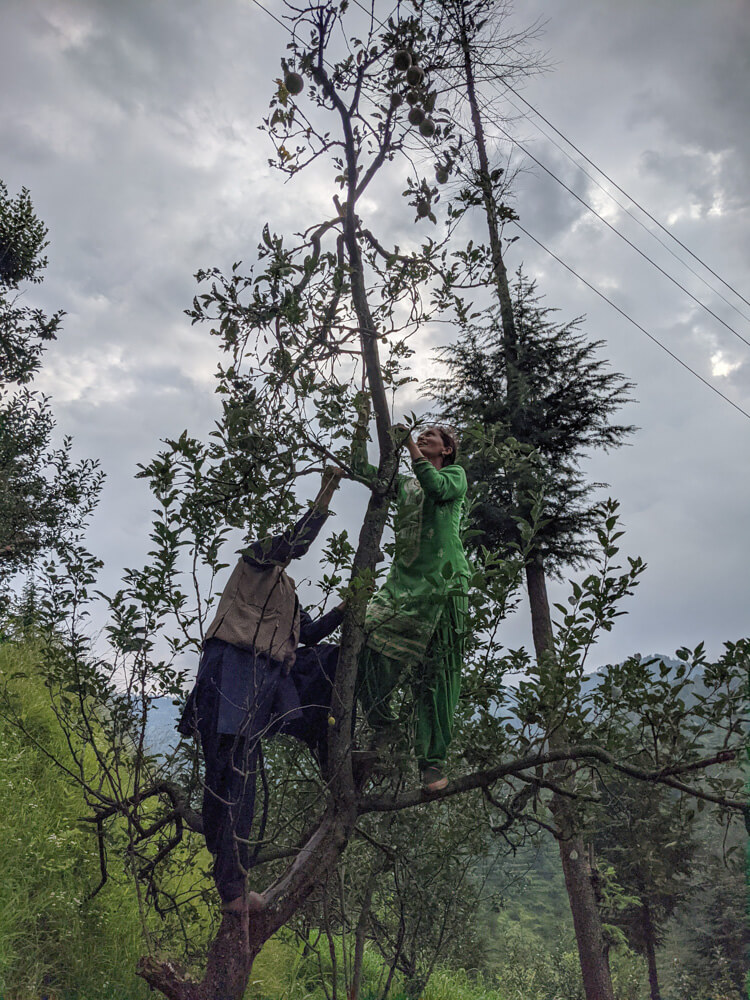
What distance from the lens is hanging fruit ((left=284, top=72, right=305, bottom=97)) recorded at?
12.1ft

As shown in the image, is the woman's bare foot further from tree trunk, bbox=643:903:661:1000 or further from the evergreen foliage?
tree trunk, bbox=643:903:661:1000

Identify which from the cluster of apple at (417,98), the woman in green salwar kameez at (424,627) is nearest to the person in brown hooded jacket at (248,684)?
the woman in green salwar kameez at (424,627)

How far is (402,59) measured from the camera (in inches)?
148

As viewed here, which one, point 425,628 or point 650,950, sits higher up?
point 425,628

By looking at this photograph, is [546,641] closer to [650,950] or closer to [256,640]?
[256,640]

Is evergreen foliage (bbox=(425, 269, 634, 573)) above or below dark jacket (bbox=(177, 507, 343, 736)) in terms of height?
above

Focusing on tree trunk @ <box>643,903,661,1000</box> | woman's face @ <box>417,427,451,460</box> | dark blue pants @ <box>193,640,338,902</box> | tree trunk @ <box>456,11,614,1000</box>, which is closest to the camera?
dark blue pants @ <box>193,640,338,902</box>

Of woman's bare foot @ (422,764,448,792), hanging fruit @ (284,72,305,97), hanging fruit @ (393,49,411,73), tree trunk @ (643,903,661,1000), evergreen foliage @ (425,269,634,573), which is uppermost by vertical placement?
evergreen foliage @ (425,269,634,573)

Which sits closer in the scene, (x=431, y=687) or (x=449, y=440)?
(x=431, y=687)

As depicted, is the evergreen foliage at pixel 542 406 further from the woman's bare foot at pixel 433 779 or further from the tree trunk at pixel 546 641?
the woman's bare foot at pixel 433 779

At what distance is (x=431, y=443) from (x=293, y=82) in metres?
2.03

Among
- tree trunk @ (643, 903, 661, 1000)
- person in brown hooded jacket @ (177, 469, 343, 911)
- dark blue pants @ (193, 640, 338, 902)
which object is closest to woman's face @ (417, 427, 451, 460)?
person in brown hooded jacket @ (177, 469, 343, 911)

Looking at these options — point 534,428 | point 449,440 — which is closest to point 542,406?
point 534,428

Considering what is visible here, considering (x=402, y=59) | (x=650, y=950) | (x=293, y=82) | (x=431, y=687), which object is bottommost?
(x=650, y=950)
